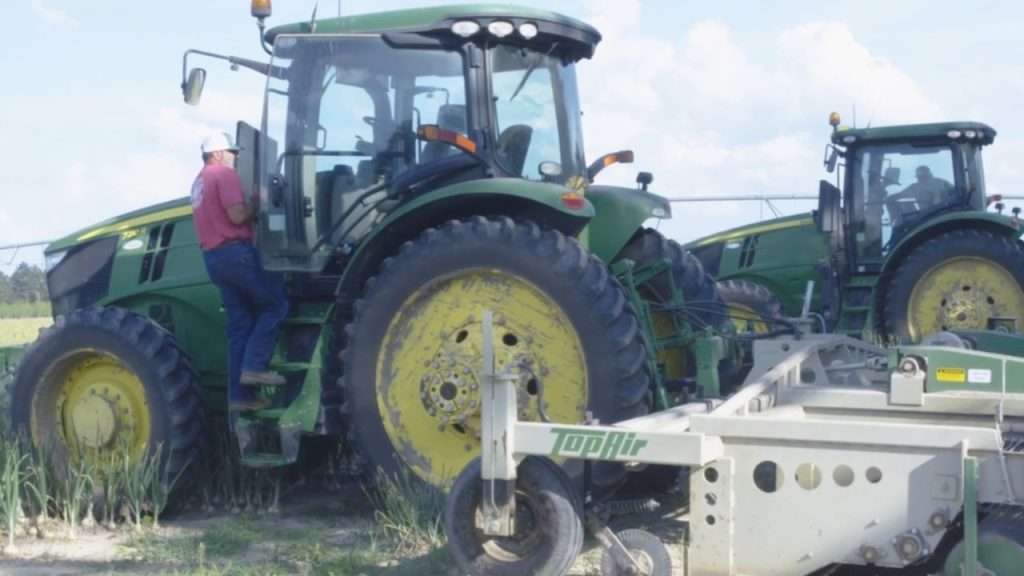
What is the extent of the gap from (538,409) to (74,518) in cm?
225

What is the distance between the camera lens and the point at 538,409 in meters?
5.93

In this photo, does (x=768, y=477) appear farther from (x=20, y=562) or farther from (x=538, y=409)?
(x=20, y=562)

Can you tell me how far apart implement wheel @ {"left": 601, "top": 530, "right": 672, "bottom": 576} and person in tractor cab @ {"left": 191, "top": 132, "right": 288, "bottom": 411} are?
113 inches

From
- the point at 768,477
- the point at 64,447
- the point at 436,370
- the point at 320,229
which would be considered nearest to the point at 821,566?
the point at 768,477

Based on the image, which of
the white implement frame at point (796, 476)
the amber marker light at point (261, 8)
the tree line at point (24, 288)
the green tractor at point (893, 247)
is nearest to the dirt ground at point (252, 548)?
the white implement frame at point (796, 476)

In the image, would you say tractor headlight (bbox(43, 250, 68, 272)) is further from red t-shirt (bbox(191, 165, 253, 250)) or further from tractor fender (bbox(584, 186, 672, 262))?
tractor fender (bbox(584, 186, 672, 262))

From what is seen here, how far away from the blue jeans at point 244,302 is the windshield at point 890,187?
7.74 meters

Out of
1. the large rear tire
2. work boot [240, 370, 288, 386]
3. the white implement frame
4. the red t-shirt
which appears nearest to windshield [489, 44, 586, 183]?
the large rear tire

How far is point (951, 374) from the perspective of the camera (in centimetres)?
497

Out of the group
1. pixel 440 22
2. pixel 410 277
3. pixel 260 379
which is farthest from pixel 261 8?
pixel 260 379

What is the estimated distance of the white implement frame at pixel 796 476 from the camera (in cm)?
394

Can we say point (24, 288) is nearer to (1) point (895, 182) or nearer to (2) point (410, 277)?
(1) point (895, 182)

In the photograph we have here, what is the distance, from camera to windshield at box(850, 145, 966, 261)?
42.5ft

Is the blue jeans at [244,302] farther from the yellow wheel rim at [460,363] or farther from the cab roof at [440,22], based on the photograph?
the cab roof at [440,22]
